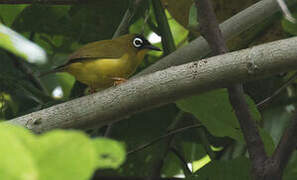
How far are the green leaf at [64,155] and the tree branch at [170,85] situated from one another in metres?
1.02

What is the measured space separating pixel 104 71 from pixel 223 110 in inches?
49.8

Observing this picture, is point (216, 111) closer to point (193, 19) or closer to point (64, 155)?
point (193, 19)

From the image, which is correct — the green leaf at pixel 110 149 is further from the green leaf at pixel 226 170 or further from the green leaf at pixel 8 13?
the green leaf at pixel 8 13

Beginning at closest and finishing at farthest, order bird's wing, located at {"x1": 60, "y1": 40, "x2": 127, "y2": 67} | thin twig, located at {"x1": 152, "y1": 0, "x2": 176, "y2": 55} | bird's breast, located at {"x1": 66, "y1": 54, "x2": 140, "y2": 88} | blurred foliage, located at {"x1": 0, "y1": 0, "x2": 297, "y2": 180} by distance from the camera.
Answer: blurred foliage, located at {"x1": 0, "y1": 0, "x2": 297, "y2": 180} → thin twig, located at {"x1": 152, "y1": 0, "x2": 176, "y2": 55} → bird's wing, located at {"x1": 60, "y1": 40, "x2": 127, "y2": 67} → bird's breast, located at {"x1": 66, "y1": 54, "x2": 140, "y2": 88}

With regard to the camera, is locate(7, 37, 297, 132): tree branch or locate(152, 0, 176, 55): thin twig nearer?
locate(7, 37, 297, 132): tree branch

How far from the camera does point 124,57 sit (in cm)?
363

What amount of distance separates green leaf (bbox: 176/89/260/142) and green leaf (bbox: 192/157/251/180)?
135mm

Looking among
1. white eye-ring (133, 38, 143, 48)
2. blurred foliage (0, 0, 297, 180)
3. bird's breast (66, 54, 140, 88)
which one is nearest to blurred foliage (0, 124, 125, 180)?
blurred foliage (0, 0, 297, 180)

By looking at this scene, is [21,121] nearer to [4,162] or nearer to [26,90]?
[4,162]

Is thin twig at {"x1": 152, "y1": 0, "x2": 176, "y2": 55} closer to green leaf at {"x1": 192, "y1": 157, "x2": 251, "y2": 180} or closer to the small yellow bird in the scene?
the small yellow bird

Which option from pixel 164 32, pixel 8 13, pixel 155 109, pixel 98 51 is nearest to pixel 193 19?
pixel 164 32

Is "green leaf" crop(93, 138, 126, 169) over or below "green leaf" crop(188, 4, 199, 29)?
below

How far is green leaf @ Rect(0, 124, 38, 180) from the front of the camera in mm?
708

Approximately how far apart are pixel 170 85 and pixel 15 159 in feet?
3.57
